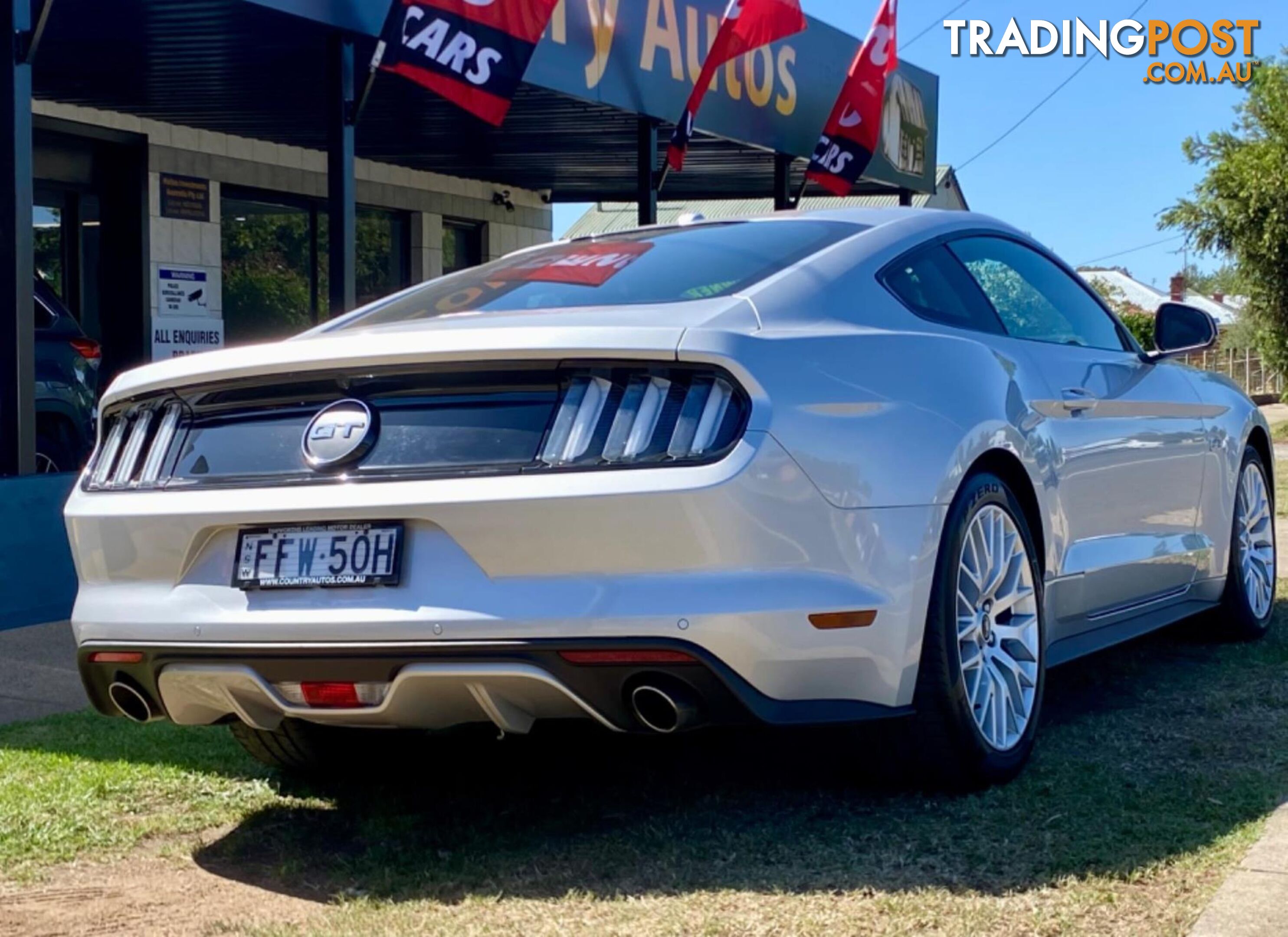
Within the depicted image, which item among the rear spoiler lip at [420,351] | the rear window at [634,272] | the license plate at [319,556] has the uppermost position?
the rear window at [634,272]

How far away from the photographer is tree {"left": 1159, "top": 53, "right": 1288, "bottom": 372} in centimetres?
2338

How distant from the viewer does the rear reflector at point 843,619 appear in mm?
3393

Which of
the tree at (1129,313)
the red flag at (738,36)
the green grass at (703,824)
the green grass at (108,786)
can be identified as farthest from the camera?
the tree at (1129,313)

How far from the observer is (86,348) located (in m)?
9.39

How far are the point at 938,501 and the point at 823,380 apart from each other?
0.42 meters

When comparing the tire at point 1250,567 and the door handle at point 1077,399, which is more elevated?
the door handle at point 1077,399

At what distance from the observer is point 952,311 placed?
4.29 metres

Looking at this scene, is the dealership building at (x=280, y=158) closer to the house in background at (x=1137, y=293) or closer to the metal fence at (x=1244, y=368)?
the metal fence at (x=1244, y=368)

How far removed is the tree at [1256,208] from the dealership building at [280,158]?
Result: 8.25 metres

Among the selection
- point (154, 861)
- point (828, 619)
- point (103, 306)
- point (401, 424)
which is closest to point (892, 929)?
point (828, 619)

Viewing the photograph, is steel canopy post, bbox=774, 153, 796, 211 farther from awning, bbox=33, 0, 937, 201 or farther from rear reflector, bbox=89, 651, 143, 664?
rear reflector, bbox=89, 651, 143, 664

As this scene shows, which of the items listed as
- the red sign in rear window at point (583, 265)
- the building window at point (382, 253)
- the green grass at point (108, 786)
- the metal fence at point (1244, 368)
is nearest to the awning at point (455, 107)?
the building window at point (382, 253)

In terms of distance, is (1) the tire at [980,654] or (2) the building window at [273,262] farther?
(2) the building window at [273,262]

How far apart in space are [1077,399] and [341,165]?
5.78 meters
